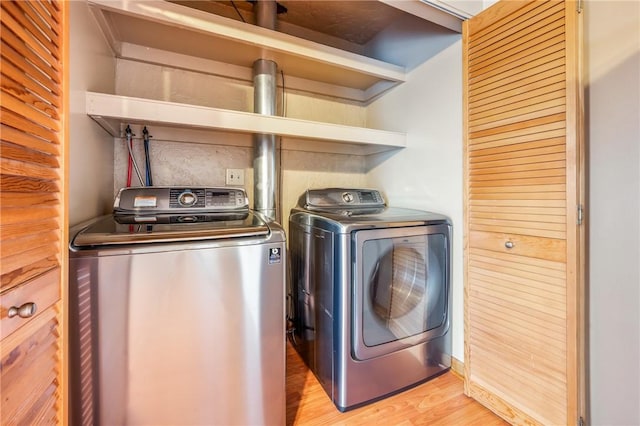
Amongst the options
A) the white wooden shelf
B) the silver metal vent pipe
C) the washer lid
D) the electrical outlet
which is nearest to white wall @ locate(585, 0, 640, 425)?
the white wooden shelf

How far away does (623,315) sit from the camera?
3.23 ft

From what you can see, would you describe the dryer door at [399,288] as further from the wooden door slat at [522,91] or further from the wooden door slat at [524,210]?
the wooden door slat at [522,91]

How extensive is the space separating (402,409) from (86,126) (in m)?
1.96

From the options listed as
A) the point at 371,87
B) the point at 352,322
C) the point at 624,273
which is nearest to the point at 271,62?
the point at 371,87

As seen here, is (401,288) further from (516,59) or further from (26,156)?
(26,156)

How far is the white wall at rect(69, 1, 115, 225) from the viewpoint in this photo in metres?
1.02

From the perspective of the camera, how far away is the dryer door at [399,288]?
4.25ft

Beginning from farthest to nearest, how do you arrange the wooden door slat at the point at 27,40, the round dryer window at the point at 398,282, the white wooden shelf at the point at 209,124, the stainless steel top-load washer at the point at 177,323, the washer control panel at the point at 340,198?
the washer control panel at the point at 340,198
the round dryer window at the point at 398,282
the white wooden shelf at the point at 209,124
the stainless steel top-load washer at the point at 177,323
the wooden door slat at the point at 27,40

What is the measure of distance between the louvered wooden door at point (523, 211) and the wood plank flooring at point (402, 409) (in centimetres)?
9

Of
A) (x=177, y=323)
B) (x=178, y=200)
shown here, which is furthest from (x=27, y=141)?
(x=178, y=200)

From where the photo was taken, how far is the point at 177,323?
3.14 ft

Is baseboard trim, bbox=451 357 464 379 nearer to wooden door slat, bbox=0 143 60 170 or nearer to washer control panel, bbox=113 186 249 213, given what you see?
washer control panel, bbox=113 186 249 213

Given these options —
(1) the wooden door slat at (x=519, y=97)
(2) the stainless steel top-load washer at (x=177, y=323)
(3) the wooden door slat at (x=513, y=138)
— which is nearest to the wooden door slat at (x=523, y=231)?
(3) the wooden door slat at (x=513, y=138)

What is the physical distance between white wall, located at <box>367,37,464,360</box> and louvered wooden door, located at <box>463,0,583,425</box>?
15 cm
